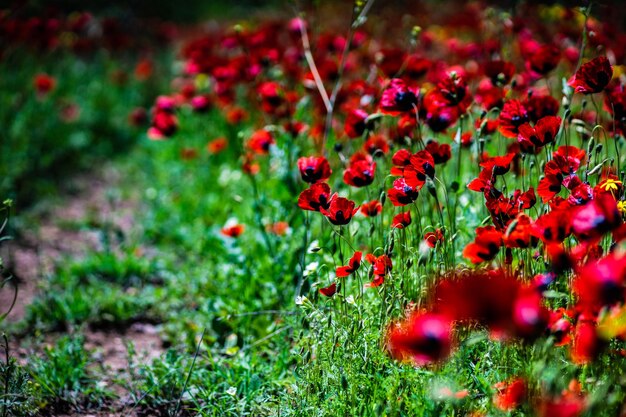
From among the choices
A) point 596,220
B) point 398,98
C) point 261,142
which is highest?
point 596,220

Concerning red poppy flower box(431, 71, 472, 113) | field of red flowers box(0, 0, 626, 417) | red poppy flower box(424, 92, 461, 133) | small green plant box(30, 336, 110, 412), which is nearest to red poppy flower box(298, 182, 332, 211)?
field of red flowers box(0, 0, 626, 417)

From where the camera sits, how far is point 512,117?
196 centimetres

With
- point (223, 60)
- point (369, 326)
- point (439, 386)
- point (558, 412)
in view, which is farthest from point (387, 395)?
point (223, 60)

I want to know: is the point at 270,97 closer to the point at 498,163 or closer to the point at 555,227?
the point at 498,163

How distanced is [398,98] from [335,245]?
22.4 inches

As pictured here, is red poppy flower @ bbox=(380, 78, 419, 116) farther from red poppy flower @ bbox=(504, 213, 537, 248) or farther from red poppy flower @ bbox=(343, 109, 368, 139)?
red poppy flower @ bbox=(504, 213, 537, 248)

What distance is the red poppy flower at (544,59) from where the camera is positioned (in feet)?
7.58

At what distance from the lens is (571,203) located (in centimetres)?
161

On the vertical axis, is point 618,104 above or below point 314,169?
above

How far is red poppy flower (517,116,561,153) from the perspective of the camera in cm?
176

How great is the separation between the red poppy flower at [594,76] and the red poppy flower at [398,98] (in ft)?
1.70

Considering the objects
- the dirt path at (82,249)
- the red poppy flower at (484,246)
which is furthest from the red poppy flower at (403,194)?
the dirt path at (82,249)

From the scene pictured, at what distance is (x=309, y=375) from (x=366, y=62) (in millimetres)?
2964

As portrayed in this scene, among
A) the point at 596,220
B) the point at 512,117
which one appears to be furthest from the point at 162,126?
the point at 596,220
